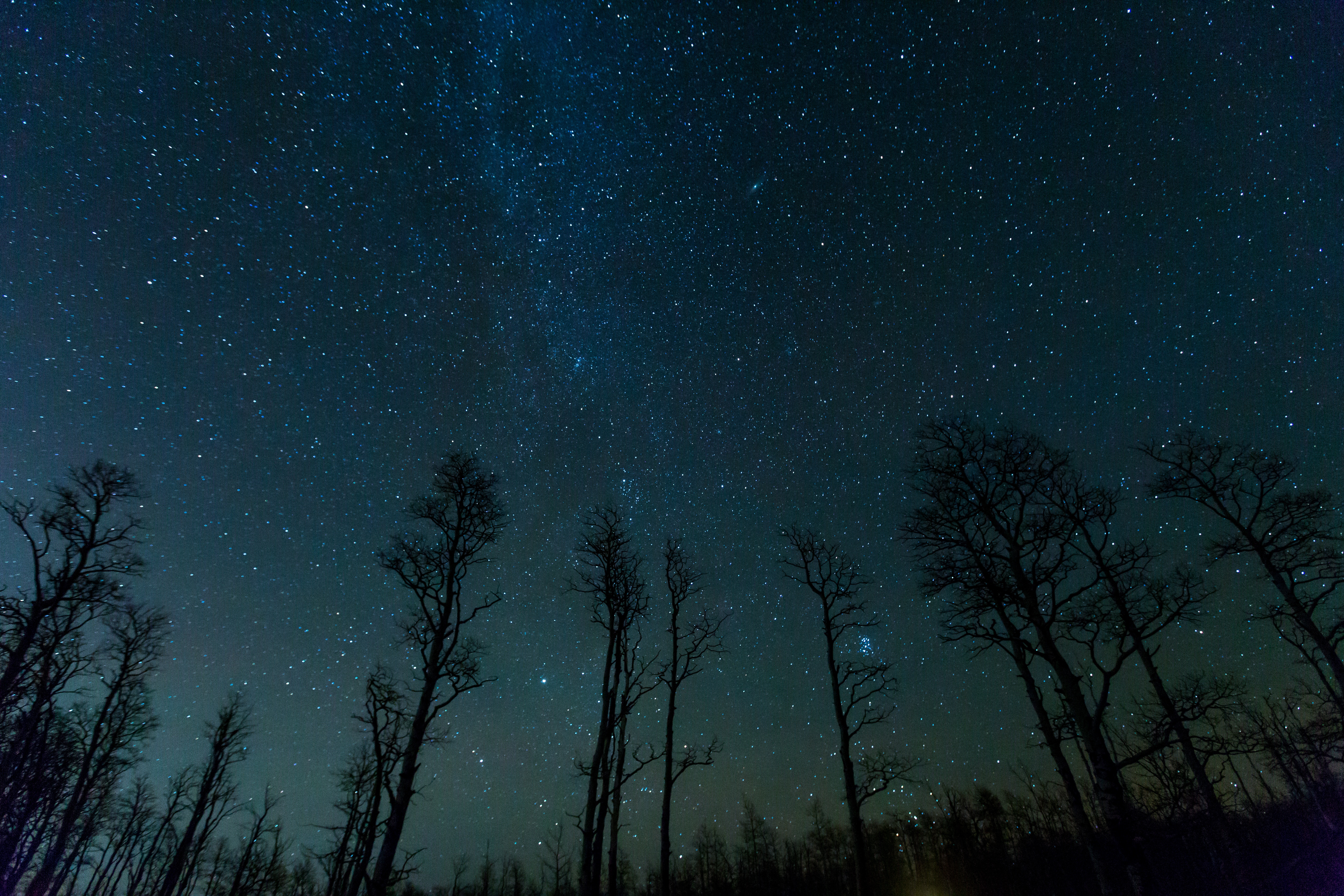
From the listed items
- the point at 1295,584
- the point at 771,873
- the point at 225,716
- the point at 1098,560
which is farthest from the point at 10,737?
the point at 771,873

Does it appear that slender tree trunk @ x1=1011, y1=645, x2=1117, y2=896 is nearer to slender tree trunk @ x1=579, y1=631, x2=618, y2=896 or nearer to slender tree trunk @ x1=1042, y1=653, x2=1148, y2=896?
slender tree trunk @ x1=1042, y1=653, x2=1148, y2=896

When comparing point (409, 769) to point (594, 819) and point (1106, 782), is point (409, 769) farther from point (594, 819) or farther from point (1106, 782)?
point (1106, 782)

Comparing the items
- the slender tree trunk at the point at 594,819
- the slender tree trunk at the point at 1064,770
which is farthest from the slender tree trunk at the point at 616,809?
the slender tree trunk at the point at 1064,770

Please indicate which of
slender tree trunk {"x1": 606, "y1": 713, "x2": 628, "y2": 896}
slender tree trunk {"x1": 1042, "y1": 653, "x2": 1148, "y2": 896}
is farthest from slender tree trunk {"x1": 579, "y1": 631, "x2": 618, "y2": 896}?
slender tree trunk {"x1": 1042, "y1": 653, "x2": 1148, "y2": 896}

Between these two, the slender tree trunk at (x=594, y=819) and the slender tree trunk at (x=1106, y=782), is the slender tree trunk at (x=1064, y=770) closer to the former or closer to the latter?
the slender tree trunk at (x=1106, y=782)

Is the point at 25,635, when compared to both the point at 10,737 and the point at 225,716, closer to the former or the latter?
the point at 10,737

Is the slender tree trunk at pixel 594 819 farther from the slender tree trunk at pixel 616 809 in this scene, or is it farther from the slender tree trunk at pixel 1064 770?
the slender tree trunk at pixel 1064 770

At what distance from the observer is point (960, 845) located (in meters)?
70.1

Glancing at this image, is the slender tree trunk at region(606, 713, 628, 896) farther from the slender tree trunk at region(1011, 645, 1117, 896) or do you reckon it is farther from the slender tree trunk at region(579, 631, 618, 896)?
the slender tree trunk at region(1011, 645, 1117, 896)

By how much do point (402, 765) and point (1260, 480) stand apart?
24.9 meters

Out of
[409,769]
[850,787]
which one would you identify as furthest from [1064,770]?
[409,769]

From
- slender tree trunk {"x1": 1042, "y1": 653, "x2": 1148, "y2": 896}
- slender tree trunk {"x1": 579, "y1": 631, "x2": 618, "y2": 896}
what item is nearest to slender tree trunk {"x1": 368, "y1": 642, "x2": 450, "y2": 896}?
slender tree trunk {"x1": 579, "y1": 631, "x2": 618, "y2": 896}

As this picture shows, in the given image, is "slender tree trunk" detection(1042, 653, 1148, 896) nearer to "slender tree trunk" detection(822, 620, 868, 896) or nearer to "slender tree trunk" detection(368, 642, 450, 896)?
"slender tree trunk" detection(822, 620, 868, 896)

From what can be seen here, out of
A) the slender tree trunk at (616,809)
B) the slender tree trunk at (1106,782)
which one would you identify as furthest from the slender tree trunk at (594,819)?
the slender tree trunk at (1106,782)
